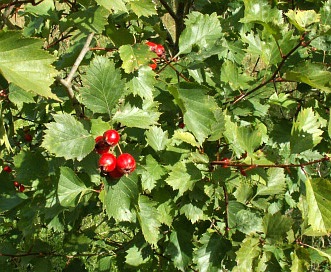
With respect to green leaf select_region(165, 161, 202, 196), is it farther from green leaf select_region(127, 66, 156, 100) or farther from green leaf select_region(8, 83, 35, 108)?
green leaf select_region(8, 83, 35, 108)

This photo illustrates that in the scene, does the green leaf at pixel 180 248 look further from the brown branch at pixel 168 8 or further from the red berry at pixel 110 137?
the brown branch at pixel 168 8

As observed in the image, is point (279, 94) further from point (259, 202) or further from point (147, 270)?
point (147, 270)

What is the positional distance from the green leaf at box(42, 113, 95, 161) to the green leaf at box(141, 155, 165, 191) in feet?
0.94

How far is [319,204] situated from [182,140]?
413 mm

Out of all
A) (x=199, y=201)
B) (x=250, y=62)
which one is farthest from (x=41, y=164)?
(x=250, y=62)

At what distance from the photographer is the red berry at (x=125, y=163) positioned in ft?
3.83

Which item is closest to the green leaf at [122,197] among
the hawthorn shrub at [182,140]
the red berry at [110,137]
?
the hawthorn shrub at [182,140]

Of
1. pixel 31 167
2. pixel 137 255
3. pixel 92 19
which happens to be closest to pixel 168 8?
pixel 92 19

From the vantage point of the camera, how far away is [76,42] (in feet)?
5.26

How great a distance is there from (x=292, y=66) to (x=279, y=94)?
12 cm

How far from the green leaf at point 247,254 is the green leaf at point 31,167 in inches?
25.4

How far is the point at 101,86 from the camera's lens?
1.28 meters

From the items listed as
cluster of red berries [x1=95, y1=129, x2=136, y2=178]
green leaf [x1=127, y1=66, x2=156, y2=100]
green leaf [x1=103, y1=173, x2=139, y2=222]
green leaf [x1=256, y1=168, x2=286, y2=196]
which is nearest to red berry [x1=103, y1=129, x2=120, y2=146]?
cluster of red berries [x1=95, y1=129, x2=136, y2=178]

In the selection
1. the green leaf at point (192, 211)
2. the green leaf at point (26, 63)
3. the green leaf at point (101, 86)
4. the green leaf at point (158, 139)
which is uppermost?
the green leaf at point (26, 63)
